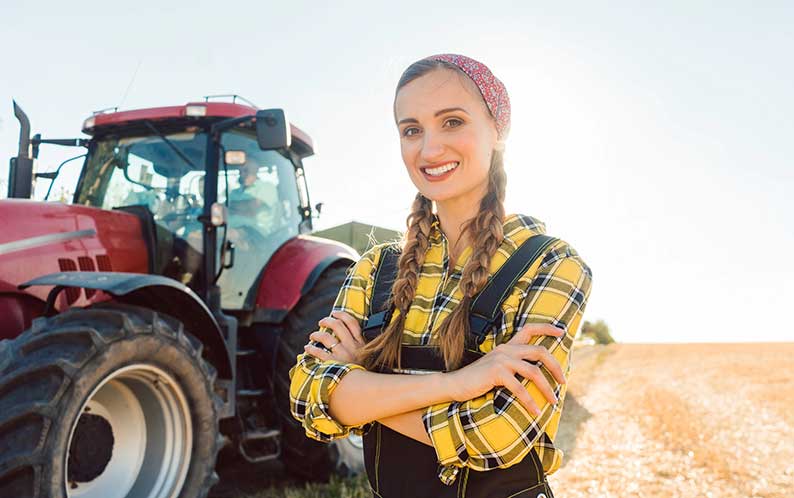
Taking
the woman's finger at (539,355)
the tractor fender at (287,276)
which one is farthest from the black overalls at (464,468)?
the tractor fender at (287,276)

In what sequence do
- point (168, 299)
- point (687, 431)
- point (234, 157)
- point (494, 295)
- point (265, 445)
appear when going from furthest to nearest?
1. point (687, 431)
2. point (265, 445)
3. point (234, 157)
4. point (168, 299)
5. point (494, 295)

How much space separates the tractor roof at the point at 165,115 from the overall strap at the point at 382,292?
2810 millimetres

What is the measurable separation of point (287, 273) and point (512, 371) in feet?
11.1

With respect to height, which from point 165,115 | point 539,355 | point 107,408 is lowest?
point 107,408

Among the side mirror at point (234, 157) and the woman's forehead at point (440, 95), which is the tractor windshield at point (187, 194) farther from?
the woman's forehead at point (440, 95)

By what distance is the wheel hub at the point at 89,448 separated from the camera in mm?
2908

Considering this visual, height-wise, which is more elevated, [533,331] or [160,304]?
[533,331]

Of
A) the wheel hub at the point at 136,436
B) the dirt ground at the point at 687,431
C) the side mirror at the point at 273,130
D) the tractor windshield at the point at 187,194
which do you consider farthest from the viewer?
the dirt ground at the point at 687,431

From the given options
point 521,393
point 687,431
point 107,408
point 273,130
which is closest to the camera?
point 521,393

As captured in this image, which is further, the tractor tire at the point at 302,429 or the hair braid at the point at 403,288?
the tractor tire at the point at 302,429

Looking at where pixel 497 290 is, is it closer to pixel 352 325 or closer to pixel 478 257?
pixel 478 257

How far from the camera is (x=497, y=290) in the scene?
147cm

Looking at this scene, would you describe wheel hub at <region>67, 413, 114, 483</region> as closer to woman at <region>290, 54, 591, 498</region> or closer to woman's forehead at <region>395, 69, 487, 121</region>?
woman at <region>290, 54, 591, 498</region>

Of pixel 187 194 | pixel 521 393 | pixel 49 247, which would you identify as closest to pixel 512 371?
pixel 521 393
